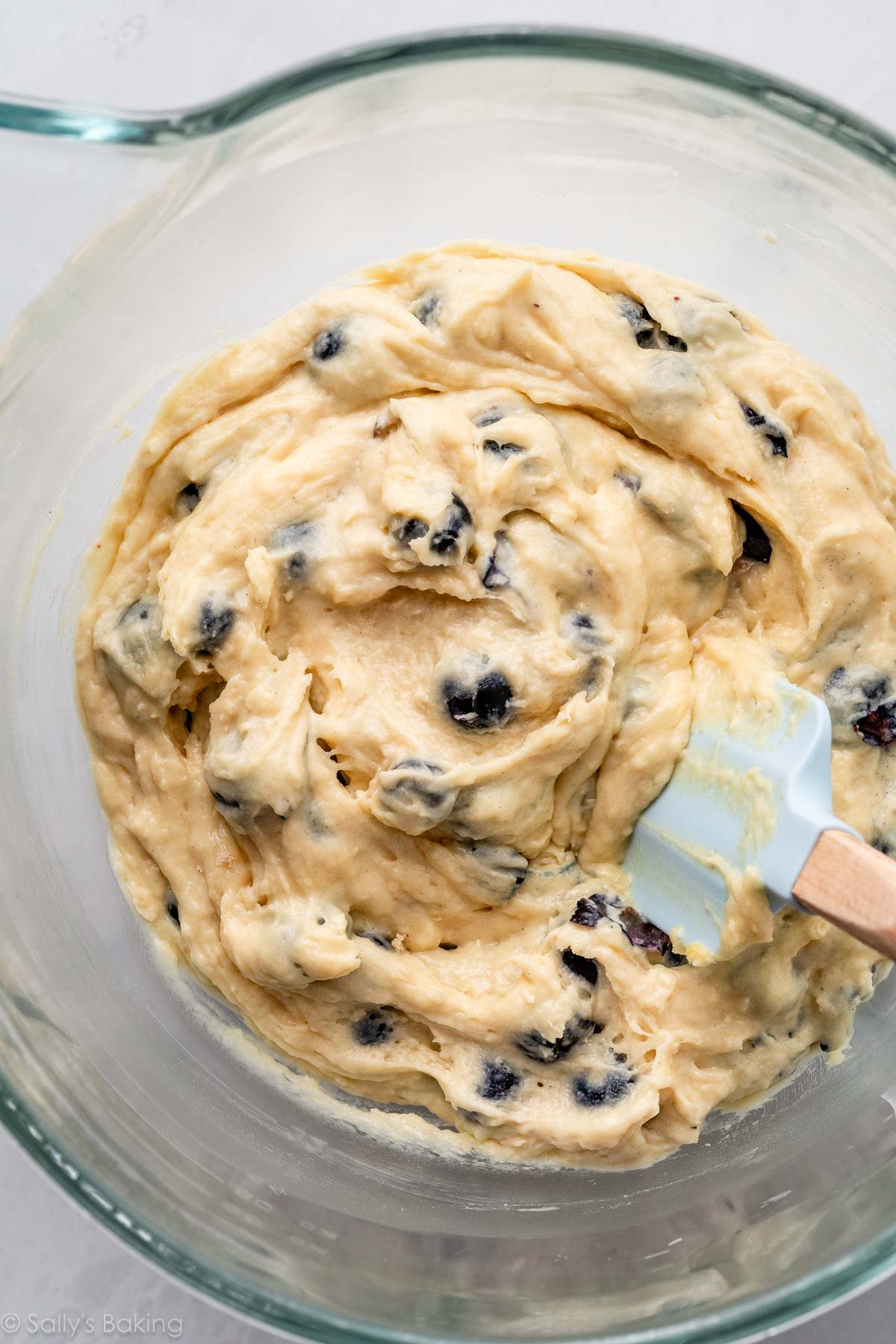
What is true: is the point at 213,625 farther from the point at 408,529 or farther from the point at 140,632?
the point at 408,529

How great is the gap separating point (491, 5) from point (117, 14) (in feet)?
2.93

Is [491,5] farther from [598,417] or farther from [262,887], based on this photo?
[262,887]

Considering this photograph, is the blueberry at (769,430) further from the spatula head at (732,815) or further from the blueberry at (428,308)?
the blueberry at (428,308)

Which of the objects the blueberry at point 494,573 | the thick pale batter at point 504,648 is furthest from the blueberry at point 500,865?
the blueberry at point 494,573

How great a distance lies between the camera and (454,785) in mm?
1998

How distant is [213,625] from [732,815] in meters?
0.97

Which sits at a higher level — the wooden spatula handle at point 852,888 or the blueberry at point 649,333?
the blueberry at point 649,333

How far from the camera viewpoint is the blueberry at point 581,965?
211cm

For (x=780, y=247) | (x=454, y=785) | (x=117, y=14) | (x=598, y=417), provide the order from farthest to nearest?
(x=117, y=14)
(x=780, y=247)
(x=598, y=417)
(x=454, y=785)

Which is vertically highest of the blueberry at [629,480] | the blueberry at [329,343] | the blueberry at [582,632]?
the blueberry at [629,480]

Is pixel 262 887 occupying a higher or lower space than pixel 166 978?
higher

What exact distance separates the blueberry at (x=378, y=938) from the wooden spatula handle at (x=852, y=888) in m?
0.79

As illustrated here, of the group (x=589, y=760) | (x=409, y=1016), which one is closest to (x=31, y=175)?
(x=589, y=760)

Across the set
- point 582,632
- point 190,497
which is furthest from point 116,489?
point 582,632
